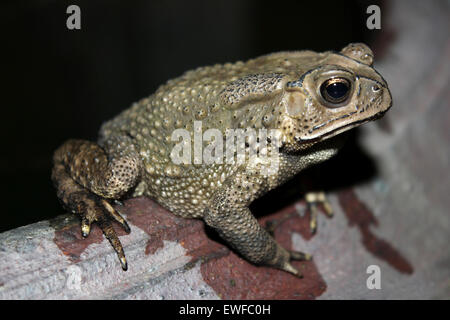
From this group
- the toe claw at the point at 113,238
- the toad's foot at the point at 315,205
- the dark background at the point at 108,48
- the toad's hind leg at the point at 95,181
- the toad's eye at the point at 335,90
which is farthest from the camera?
the dark background at the point at 108,48

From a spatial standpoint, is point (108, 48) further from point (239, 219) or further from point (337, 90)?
point (337, 90)

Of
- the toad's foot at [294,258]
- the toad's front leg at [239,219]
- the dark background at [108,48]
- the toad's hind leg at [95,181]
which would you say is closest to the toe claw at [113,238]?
the toad's hind leg at [95,181]

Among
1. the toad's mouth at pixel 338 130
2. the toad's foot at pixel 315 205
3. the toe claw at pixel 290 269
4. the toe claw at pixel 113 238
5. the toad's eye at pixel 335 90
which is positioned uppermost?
the toad's eye at pixel 335 90

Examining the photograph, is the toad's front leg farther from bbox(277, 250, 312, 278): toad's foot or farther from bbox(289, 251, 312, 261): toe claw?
bbox(289, 251, 312, 261): toe claw

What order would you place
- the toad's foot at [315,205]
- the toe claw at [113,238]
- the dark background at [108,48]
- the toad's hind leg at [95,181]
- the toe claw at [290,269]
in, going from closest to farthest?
the toe claw at [113,238] → the toad's hind leg at [95,181] → the toe claw at [290,269] → the toad's foot at [315,205] → the dark background at [108,48]

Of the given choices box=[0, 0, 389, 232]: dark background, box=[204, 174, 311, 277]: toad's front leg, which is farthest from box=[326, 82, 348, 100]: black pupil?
box=[0, 0, 389, 232]: dark background

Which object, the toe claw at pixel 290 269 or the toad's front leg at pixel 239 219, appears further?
the toe claw at pixel 290 269

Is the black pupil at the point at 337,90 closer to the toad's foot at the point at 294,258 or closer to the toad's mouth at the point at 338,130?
the toad's mouth at the point at 338,130
